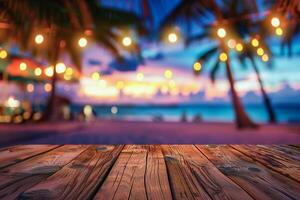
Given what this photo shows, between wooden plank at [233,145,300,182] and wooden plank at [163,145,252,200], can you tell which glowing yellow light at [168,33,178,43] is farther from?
wooden plank at [163,145,252,200]

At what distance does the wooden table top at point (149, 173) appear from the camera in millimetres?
1029

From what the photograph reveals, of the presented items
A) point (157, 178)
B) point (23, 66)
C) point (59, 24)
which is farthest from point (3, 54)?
point (157, 178)

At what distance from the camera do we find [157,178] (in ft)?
3.96

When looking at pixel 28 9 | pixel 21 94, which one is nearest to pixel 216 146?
pixel 28 9

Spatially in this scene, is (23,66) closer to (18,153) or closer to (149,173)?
(18,153)

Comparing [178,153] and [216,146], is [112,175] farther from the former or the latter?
[216,146]

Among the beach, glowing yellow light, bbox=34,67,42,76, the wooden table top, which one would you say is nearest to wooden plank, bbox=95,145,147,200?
the wooden table top

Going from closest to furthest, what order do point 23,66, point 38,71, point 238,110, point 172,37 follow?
point 172,37 < point 238,110 < point 23,66 < point 38,71

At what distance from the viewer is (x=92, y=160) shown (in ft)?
5.00

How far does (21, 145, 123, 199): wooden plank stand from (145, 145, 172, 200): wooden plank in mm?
186

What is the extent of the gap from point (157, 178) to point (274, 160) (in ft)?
2.32

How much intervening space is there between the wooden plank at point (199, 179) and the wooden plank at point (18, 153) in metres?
0.77

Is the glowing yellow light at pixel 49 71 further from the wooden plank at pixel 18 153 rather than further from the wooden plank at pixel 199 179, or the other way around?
the wooden plank at pixel 199 179

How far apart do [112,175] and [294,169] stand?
2.73 ft
